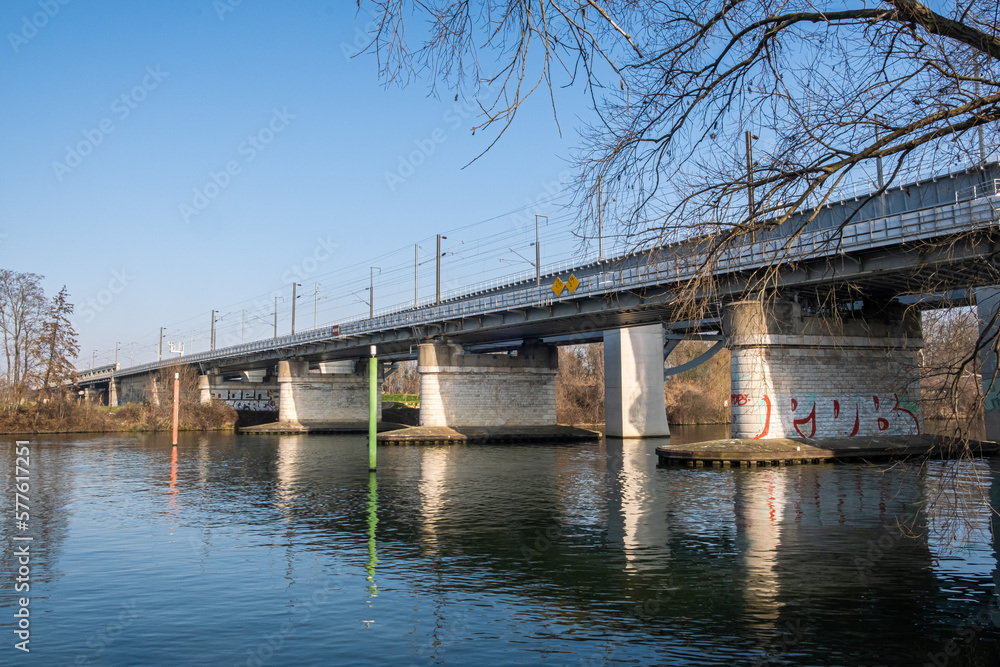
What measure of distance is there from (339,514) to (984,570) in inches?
625

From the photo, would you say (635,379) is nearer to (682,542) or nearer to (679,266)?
(682,542)

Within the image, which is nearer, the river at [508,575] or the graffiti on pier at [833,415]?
the river at [508,575]

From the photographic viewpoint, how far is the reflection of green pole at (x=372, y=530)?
1403 centimetres

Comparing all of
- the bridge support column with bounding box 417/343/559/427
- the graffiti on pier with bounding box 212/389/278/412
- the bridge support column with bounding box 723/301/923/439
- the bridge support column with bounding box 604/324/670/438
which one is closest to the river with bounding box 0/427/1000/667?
the bridge support column with bounding box 723/301/923/439

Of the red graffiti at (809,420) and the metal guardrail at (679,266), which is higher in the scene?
the metal guardrail at (679,266)

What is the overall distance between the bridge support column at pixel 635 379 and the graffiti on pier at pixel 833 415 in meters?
24.6

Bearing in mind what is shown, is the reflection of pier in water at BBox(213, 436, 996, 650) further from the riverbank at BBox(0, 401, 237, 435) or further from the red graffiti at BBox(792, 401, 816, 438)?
the riverbank at BBox(0, 401, 237, 435)

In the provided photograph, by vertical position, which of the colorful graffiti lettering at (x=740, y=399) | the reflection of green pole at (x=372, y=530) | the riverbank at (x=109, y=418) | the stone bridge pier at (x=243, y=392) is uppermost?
the stone bridge pier at (x=243, y=392)

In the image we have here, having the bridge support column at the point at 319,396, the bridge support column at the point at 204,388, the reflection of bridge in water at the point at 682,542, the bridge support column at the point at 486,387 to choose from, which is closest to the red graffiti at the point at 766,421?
the reflection of bridge in water at the point at 682,542

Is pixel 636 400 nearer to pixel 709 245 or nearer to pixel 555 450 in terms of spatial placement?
pixel 555 450

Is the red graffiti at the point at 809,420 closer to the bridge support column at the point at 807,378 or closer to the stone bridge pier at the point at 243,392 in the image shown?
the bridge support column at the point at 807,378

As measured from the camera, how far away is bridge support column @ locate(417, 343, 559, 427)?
66812mm

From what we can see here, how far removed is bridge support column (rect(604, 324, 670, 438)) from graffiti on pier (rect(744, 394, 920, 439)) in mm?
24598

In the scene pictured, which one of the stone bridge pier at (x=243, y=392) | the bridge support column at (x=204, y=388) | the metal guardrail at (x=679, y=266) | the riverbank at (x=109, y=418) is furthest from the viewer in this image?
the stone bridge pier at (x=243, y=392)
